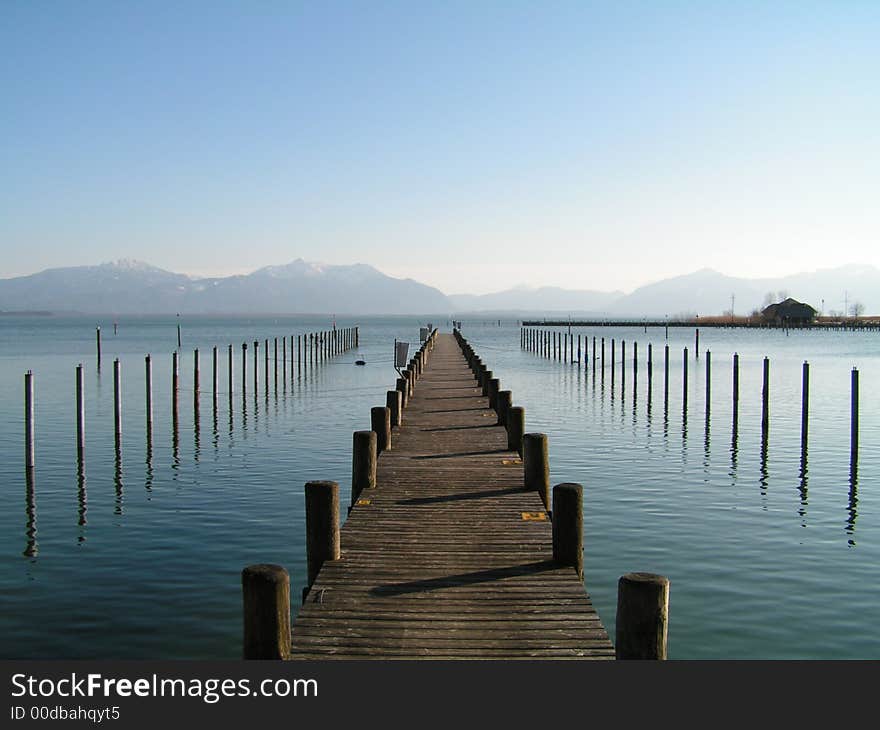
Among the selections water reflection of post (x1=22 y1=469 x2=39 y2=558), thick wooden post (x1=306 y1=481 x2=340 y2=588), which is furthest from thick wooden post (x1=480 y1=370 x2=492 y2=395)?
thick wooden post (x1=306 y1=481 x2=340 y2=588)

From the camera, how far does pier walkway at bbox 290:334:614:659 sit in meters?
7.97

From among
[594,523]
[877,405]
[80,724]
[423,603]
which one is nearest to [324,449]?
[594,523]

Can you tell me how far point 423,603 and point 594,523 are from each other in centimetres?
860

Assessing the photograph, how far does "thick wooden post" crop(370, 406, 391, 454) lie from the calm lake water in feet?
7.33

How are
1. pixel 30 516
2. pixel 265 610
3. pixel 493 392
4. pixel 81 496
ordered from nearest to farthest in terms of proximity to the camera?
pixel 265 610 → pixel 30 516 → pixel 81 496 → pixel 493 392

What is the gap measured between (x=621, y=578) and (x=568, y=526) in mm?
3193

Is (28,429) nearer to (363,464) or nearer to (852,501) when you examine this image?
(363,464)

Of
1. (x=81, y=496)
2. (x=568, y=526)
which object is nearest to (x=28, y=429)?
(x=81, y=496)

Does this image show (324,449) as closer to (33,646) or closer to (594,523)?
(594,523)

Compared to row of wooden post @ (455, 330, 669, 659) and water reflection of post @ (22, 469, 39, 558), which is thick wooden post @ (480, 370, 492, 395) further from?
water reflection of post @ (22, 469, 39, 558)

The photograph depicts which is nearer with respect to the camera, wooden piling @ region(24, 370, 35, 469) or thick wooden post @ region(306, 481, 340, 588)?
thick wooden post @ region(306, 481, 340, 588)

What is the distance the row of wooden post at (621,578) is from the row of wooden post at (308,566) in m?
2.60

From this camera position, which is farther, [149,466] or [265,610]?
[149,466]

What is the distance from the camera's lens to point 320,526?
33.5ft
